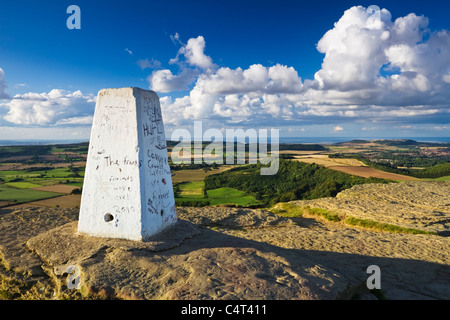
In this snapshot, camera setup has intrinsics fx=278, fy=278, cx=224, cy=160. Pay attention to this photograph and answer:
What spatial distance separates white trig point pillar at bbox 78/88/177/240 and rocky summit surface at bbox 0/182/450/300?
47 centimetres

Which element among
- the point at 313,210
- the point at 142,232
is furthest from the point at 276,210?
the point at 142,232

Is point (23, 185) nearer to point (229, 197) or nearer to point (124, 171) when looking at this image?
point (229, 197)

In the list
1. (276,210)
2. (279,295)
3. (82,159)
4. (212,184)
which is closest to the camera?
(279,295)

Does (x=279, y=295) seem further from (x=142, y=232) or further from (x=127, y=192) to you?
(x=127, y=192)

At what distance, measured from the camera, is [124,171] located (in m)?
7.92

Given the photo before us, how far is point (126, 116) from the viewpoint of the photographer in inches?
318

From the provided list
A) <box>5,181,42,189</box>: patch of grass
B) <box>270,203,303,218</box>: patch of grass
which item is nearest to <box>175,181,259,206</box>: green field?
<box>270,203,303,218</box>: patch of grass

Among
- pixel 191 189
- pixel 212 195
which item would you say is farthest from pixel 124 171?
pixel 191 189

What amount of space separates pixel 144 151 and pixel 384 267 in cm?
931

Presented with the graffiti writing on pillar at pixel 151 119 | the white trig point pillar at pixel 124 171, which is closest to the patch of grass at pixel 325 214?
the white trig point pillar at pixel 124 171

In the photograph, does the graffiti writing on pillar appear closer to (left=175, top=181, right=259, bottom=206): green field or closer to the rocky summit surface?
the rocky summit surface

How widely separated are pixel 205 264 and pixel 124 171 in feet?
11.3

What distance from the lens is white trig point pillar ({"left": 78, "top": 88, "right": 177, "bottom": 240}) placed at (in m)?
7.81

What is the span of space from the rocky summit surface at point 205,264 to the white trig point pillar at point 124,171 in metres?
0.47
